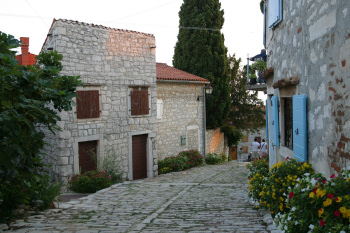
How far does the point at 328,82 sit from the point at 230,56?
19335mm

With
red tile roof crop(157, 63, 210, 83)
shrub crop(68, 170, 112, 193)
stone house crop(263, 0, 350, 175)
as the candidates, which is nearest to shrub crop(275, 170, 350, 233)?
stone house crop(263, 0, 350, 175)

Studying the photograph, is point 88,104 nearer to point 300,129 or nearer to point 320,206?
point 300,129

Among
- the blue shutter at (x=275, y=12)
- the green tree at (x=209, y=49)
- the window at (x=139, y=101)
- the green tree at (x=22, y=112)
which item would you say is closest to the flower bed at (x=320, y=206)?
the green tree at (x=22, y=112)

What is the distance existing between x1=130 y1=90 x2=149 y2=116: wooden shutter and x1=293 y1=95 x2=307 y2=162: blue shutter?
26.8 feet

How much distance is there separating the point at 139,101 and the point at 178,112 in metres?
3.39

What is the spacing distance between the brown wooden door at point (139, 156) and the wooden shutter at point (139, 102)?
96cm

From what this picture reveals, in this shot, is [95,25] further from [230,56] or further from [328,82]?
[230,56]

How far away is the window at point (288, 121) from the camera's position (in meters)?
6.41

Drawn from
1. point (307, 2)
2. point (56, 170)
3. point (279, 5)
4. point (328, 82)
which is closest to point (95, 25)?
point (56, 170)

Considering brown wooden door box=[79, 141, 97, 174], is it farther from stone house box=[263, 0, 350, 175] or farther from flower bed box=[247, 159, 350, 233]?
flower bed box=[247, 159, 350, 233]

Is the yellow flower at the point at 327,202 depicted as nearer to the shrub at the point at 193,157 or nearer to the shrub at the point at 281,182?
the shrub at the point at 281,182

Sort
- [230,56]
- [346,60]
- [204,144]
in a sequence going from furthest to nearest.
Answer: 1. [230,56]
2. [204,144]
3. [346,60]

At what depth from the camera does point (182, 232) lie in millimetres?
4930

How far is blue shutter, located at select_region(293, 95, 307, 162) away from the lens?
4926 millimetres
